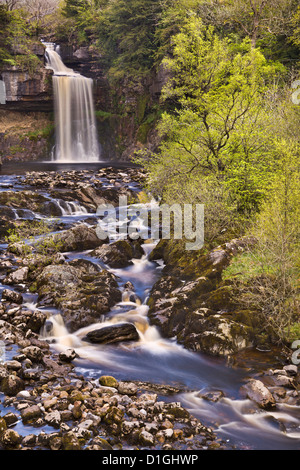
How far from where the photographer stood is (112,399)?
250 inches

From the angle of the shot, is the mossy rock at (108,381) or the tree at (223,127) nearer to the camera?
the mossy rock at (108,381)

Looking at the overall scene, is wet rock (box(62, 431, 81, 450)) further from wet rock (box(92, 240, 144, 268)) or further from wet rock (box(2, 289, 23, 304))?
wet rock (box(92, 240, 144, 268))

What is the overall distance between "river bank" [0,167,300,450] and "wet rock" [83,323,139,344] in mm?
25

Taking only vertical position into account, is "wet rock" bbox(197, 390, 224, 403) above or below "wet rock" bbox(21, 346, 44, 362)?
below

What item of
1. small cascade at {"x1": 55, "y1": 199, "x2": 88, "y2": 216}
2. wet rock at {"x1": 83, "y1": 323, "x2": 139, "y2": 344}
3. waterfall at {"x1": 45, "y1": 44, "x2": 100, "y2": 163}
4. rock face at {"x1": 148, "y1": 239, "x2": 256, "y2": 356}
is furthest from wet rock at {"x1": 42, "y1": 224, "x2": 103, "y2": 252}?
waterfall at {"x1": 45, "y1": 44, "x2": 100, "y2": 163}

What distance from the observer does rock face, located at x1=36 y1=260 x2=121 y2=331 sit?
957 centimetres

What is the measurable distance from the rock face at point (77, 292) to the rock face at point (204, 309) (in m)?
1.30

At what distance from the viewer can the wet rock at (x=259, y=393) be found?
632 cm

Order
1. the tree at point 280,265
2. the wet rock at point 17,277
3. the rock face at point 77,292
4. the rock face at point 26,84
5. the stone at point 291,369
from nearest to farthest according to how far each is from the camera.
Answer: the stone at point 291,369 < the tree at point 280,265 < the rock face at point 77,292 < the wet rock at point 17,277 < the rock face at point 26,84

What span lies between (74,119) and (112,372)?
3425 centimetres

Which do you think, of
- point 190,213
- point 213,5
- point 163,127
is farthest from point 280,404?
point 213,5

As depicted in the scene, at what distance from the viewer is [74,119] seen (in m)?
37.8

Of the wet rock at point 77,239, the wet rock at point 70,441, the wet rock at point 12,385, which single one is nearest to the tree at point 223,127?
the wet rock at point 77,239

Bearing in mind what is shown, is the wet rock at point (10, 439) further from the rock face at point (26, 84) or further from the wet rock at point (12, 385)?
the rock face at point (26, 84)
